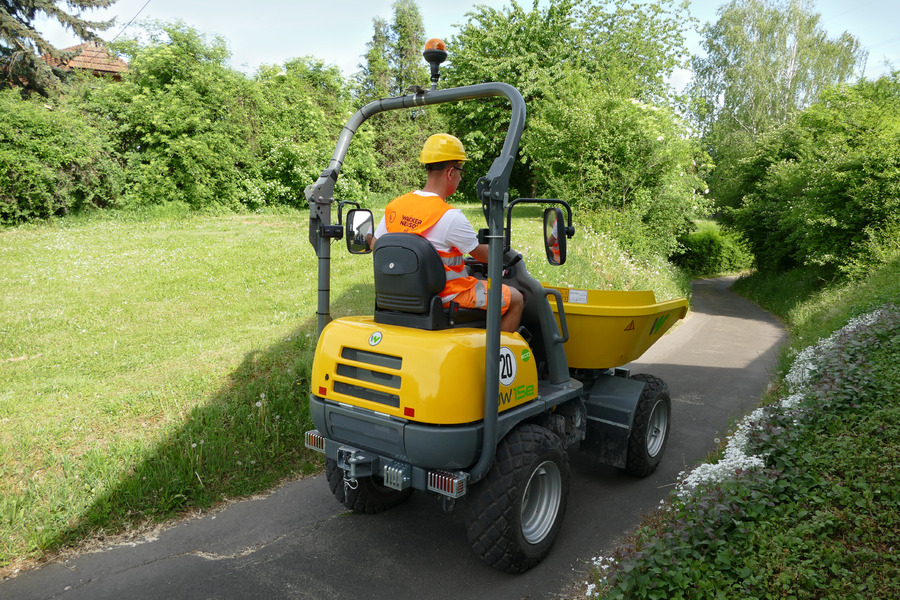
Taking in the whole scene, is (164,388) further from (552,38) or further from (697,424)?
(552,38)

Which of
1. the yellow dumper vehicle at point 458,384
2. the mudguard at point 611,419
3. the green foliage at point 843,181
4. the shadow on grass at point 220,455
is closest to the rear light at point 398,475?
the yellow dumper vehicle at point 458,384

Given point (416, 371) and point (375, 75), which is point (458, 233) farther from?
point (375, 75)

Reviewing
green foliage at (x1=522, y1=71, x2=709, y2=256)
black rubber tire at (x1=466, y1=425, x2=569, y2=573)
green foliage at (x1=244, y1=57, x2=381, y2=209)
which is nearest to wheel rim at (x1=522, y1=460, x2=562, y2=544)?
black rubber tire at (x1=466, y1=425, x2=569, y2=573)

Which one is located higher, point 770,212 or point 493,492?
point 770,212

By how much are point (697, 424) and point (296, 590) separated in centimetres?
427

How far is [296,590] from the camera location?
3.24 m

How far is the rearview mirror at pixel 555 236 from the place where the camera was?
131 inches

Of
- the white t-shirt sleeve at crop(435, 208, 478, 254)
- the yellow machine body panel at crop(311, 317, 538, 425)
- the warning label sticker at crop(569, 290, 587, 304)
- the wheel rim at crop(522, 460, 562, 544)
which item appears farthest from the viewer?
the warning label sticker at crop(569, 290, 587, 304)

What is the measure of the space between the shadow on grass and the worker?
2.27 m

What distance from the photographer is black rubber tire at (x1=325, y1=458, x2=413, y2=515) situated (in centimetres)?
388

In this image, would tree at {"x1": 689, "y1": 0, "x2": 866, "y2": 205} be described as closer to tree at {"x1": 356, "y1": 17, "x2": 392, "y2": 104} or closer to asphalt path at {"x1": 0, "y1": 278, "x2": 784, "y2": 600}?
tree at {"x1": 356, "y1": 17, "x2": 392, "y2": 104}

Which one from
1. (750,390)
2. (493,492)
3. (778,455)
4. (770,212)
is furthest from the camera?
(770,212)

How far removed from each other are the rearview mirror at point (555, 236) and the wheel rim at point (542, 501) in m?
1.17

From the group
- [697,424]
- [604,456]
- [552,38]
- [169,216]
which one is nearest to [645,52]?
[552,38]
